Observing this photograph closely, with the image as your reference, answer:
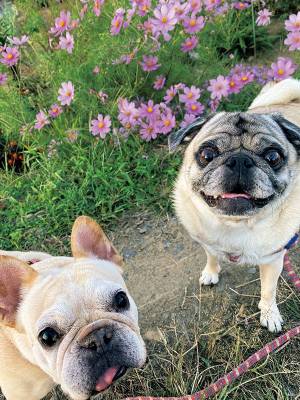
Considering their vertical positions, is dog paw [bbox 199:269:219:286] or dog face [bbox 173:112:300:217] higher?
dog face [bbox 173:112:300:217]

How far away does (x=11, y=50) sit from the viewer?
3154 millimetres

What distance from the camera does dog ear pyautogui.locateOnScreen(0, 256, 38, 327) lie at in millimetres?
1918

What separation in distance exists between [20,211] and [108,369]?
211cm

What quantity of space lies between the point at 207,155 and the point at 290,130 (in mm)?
489

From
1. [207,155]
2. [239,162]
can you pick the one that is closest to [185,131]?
[207,155]

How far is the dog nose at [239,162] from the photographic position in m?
2.12

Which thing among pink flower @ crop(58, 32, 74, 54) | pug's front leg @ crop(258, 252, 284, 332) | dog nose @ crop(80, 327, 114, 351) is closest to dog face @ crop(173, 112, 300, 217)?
pug's front leg @ crop(258, 252, 284, 332)

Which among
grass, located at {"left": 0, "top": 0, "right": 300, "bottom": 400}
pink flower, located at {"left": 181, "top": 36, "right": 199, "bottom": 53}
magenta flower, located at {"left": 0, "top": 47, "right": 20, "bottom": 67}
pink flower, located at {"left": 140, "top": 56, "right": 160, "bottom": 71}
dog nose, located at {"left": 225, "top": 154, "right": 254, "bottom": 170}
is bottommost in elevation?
grass, located at {"left": 0, "top": 0, "right": 300, "bottom": 400}

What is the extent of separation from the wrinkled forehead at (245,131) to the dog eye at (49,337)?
129cm

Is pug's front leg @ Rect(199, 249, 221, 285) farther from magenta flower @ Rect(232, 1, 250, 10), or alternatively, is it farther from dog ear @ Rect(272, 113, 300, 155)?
magenta flower @ Rect(232, 1, 250, 10)

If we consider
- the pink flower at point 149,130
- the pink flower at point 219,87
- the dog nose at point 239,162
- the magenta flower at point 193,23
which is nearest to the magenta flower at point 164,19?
the magenta flower at point 193,23

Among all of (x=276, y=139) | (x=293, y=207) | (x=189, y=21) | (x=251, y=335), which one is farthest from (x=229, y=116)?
(x=251, y=335)

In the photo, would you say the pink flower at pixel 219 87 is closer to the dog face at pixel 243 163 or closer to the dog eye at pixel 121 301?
the dog face at pixel 243 163

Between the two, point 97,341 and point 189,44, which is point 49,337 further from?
point 189,44
